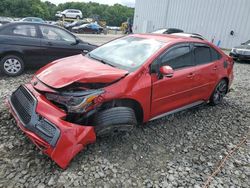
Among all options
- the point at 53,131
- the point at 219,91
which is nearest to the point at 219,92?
the point at 219,91

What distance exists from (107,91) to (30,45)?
4055mm

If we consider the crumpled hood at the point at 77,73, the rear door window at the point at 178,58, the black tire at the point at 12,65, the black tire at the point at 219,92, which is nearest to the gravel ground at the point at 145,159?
the black tire at the point at 219,92

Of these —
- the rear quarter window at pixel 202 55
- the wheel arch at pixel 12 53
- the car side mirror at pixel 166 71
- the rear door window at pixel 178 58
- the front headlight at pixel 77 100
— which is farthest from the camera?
the wheel arch at pixel 12 53

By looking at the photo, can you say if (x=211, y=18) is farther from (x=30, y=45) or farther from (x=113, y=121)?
(x=113, y=121)

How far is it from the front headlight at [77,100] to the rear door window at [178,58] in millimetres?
1338

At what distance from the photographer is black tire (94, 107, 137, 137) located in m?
2.88

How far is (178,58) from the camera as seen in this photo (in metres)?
3.88

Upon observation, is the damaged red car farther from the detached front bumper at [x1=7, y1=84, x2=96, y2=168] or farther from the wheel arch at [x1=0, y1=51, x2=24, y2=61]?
→ the wheel arch at [x1=0, y1=51, x2=24, y2=61]

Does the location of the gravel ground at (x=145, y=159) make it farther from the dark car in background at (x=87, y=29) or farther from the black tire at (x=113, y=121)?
A: the dark car in background at (x=87, y=29)

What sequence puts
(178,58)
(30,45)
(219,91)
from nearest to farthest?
1. (178,58)
2. (219,91)
3. (30,45)

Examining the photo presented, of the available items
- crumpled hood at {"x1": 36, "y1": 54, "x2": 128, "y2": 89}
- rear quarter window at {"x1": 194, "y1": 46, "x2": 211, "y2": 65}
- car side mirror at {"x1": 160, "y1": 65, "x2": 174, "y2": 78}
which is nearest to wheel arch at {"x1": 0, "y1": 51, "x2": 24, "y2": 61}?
crumpled hood at {"x1": 36, "y1": 54, "x2": 128, "y2": 89}

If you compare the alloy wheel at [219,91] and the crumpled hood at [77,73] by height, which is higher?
the crumpled hood at [77,73]

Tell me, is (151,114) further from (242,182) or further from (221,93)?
(221,93)

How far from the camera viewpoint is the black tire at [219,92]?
16.1 ft
